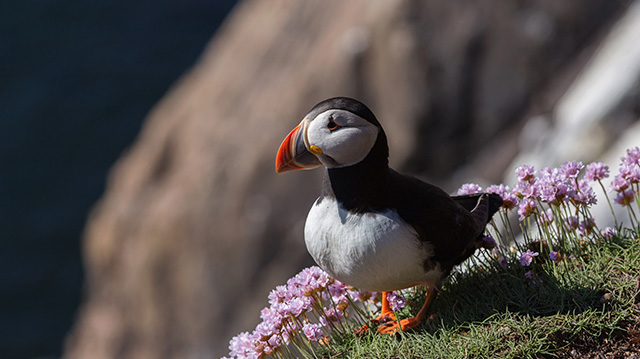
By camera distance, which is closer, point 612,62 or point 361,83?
point 612,62

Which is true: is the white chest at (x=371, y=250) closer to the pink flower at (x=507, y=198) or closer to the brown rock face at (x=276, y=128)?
the pink flower at (x=507, y=198)

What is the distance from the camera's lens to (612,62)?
254 inches

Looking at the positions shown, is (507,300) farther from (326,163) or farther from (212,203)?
(212,203)

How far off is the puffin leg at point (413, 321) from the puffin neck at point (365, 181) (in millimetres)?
502

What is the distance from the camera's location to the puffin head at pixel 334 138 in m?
2.85

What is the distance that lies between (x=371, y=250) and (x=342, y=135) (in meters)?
0.50

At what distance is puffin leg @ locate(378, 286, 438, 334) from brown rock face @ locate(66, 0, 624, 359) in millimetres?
4614

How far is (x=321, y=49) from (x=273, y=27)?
3.83 feet

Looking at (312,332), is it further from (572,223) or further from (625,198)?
(625,198)

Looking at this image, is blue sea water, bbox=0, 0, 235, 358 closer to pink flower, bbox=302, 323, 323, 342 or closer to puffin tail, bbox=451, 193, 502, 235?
pink flower, bbox=302, 323, 323, 342

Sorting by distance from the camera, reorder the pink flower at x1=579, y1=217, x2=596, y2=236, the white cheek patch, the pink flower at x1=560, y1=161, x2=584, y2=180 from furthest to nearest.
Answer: the pink flower at x1=579, y1=217, x2=596, y2=236
the pink flower at x1=560, y1=161, x2=584, y2=180
the white cheek patch

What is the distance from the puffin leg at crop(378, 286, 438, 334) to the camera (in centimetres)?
303

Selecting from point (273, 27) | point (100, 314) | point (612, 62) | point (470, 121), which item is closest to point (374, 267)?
point (612, 62)

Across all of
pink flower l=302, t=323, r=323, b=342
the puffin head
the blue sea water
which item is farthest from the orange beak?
the blue sea water
